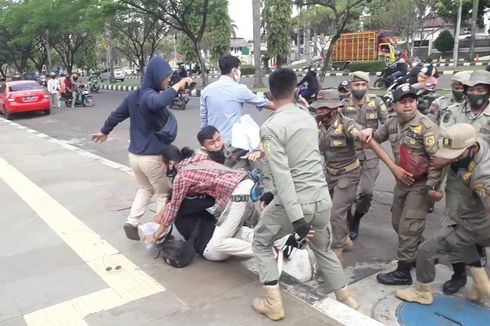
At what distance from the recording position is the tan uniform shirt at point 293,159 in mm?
2850

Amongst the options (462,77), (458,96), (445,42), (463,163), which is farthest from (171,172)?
(445,42)

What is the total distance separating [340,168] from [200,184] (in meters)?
1.23

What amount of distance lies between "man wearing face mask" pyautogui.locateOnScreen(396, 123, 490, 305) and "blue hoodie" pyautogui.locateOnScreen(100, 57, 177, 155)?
2.21 meters

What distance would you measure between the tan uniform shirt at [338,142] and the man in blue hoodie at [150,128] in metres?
1.26

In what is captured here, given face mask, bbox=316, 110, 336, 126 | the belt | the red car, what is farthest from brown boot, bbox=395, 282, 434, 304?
the red car

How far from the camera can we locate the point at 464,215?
10.8 feet

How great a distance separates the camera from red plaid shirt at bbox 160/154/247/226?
148 inches

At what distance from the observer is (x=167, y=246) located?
4.03 metres

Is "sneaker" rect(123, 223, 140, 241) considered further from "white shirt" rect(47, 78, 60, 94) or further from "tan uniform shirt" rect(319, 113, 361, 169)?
"white shirt" rect(47, 78, 60, 94)

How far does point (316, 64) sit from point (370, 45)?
4.93 m

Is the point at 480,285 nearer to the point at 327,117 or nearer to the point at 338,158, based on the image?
the point at 338,158

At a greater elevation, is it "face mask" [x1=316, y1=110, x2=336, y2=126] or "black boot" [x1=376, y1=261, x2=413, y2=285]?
"face mask" [x1=316, y1=110, x2=336, y2=126]

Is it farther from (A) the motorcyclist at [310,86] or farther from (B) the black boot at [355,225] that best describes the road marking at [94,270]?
(A) the motorcyclist at [310,86]

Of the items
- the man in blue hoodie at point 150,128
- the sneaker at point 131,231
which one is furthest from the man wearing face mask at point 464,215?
the sneaker at point 131,231
